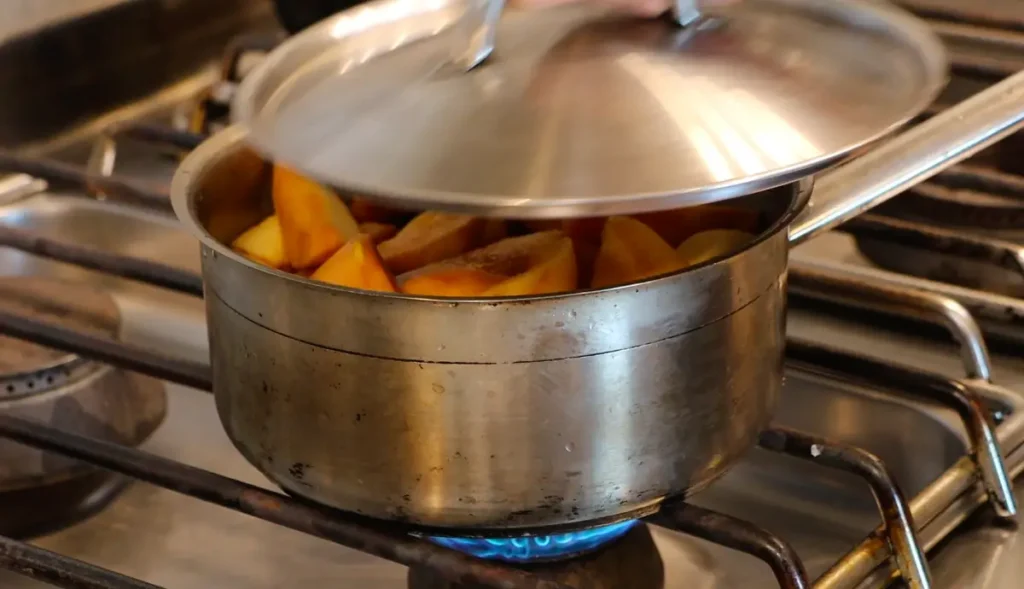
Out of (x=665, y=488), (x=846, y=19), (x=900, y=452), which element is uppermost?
(x=846, y=19)

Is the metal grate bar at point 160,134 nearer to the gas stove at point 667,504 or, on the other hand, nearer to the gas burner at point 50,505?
the gas stove at point 667,504

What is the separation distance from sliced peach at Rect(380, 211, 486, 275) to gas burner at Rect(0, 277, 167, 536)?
0.68 ft

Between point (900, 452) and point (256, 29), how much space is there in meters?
0.68

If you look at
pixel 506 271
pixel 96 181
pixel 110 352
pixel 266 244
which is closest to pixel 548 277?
pixel 506 271

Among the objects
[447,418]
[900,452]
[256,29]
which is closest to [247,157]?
[447,418]

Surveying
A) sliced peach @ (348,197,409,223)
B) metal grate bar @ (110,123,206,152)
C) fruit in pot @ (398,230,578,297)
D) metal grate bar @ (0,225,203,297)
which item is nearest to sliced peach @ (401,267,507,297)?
fruit in pot @ (398,230,578,297)

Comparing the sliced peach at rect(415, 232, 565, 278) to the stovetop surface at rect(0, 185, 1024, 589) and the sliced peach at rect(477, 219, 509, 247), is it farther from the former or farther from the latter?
the stovetop surface at rect(0, 185, 1024, 589)

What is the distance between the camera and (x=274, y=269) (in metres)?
0.41

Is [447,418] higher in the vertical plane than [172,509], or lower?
higher

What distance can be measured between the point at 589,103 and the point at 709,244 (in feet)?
0.31

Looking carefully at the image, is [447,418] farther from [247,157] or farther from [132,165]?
[132,165]

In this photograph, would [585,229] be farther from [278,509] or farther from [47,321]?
[47,321]

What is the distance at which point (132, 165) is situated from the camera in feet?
2.97

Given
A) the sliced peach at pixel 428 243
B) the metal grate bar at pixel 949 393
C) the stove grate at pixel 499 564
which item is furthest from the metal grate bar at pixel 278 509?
the metal grate bar at pixel 949 393
